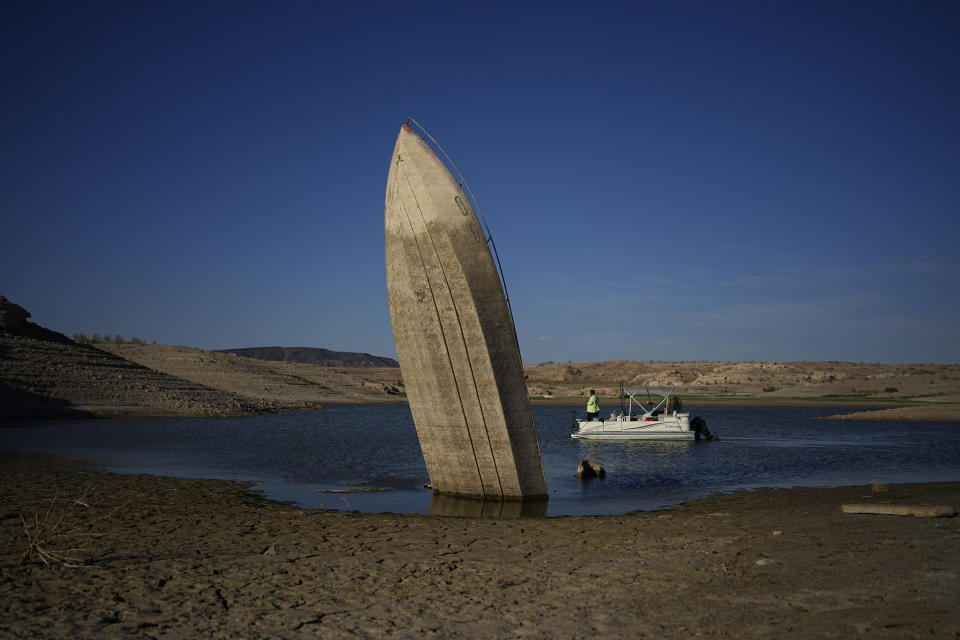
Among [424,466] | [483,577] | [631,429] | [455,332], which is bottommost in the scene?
[424,466]

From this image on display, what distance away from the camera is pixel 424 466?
1891 centimetres

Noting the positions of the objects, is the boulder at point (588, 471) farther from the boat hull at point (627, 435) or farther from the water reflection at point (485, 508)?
the boat hull at point (627, 435)

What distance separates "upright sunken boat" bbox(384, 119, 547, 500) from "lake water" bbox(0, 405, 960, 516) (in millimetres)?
936

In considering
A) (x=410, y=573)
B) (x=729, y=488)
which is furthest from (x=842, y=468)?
(x=410, y=573)

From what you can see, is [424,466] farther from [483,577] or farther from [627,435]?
[627,435]

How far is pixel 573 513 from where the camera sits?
39.3 feet

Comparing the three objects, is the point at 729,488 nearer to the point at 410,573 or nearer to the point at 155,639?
the point at 410,573

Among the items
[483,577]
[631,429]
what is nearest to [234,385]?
[631,429]

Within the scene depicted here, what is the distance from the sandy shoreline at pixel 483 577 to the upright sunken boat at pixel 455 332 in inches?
97.2

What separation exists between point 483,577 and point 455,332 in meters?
6.19

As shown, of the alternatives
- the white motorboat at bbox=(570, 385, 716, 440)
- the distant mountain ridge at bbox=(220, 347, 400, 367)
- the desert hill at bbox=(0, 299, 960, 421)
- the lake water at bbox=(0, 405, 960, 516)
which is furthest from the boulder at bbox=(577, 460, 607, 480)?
the distant mountain ridge at bbox=(220, 347, 400, 367)

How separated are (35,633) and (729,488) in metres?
13.3

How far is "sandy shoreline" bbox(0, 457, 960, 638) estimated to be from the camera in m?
5.22

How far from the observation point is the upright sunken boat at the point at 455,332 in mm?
12367
